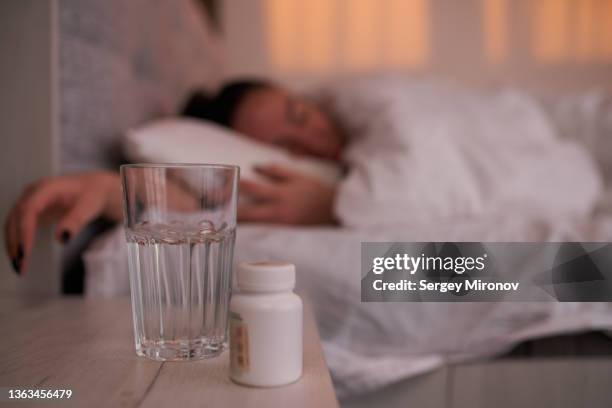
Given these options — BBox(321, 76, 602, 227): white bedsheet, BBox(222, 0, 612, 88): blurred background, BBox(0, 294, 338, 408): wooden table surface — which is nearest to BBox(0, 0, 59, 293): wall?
BBox(0, 294, 338, 408): wooden table surface

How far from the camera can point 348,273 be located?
20.5 inches

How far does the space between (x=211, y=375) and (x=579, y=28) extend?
1.65m

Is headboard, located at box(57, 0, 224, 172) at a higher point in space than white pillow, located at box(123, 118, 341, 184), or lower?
higher

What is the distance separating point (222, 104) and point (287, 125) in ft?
0.50

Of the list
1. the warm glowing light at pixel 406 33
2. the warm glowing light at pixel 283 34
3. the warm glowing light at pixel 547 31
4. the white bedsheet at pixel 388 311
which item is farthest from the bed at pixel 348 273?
the warm glowing light at pixel 547 31

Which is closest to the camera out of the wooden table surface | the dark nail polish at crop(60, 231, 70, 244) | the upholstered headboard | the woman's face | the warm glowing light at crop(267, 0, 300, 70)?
the wooden table surface

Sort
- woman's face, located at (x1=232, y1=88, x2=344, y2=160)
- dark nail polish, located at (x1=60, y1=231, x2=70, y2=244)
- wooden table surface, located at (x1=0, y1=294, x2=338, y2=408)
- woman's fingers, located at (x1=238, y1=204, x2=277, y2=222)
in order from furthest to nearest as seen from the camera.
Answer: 1. woman's face, located at (x1=232, y1=88, x2=344, y2=160)
2. woman's fingers, located at (x1=238, y1=204, x2=277, y2=222)
3. dark nail polish, located at (x1=60, y1=231, x2=70, y2=244)
4. wooden table surface, located at (x1=0, y1=294, x2=338, y2=408)

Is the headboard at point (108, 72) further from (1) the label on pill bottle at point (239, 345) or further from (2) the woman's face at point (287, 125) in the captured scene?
(1) the label on pill bottle at point (239, 345)

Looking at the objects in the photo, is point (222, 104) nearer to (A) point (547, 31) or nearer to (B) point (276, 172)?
(B) point (276, 172)

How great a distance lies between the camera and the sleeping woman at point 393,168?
54 centimetres

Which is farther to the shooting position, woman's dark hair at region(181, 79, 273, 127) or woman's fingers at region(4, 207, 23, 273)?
woman's dark hair at region(181, 79, 273, 127)

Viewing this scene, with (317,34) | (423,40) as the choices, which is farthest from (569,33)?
(317,34)

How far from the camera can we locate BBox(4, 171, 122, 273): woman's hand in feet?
1.51

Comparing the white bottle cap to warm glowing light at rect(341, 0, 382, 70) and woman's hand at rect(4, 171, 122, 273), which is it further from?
warm glowing light at rect(341, 0, 382, 70)
